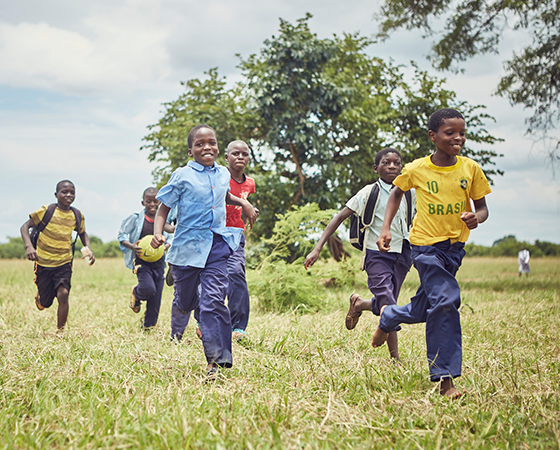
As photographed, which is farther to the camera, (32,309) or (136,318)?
(32,309)

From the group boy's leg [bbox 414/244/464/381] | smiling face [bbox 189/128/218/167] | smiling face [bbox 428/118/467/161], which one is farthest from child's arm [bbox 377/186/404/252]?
smiling face [bbox 189/128/218/167]

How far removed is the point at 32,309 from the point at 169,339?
4.19 m

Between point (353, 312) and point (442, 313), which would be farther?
point (353, 312)

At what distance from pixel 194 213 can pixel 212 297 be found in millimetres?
737

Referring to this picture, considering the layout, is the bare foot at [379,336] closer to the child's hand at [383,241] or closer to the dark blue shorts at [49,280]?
the child's hand at [383,241]

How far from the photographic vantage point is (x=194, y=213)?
14.7ft

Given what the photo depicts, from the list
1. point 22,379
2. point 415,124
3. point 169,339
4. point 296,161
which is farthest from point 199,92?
point 22,379

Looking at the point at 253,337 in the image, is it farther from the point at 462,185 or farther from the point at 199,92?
the point at 199,92

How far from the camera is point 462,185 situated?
152 inches

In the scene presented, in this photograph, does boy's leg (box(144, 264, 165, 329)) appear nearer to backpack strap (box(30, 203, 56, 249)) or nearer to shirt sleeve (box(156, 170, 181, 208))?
backpack strap (box(30, 203, 56, 249))

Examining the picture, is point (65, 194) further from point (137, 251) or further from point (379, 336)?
point (379, 336)

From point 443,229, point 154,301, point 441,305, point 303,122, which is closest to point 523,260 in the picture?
point 303,122

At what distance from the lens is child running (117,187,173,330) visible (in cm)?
698

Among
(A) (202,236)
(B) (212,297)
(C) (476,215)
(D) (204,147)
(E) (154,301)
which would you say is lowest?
(E) (154,301)
